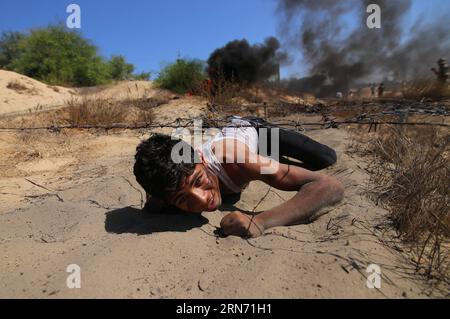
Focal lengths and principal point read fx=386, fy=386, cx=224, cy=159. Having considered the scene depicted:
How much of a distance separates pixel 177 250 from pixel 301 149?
176 centimetres

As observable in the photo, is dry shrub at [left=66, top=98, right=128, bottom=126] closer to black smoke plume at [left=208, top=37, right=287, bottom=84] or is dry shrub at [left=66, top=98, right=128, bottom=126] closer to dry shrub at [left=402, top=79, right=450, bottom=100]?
dry shrub at [left=402, top=79, right=450, bottom=100]

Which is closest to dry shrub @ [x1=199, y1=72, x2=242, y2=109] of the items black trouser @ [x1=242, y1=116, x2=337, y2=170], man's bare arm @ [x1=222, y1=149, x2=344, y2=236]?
black trouser @ [x1=242, y1=116, x2=337, y2=170]

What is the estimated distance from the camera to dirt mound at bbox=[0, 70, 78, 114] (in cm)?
932

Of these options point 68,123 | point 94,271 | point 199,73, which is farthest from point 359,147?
point 199,73

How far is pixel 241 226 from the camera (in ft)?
7.15

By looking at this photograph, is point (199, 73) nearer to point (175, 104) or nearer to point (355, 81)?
point (175, 104)

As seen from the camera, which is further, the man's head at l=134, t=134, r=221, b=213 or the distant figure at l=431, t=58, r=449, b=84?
the distant figure at l=431, t=58, r=449, b=84

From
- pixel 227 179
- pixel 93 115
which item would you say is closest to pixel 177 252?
pixel 227 179

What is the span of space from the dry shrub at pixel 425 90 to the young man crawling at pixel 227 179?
6.14 metres

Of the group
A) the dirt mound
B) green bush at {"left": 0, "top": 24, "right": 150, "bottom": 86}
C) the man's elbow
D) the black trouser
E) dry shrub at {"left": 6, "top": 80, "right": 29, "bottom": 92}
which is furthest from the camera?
green bush at {"left": 0, "top": 24, "right": 150, "bottom": 86}

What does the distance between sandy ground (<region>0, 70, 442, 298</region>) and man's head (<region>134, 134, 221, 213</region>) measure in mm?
187

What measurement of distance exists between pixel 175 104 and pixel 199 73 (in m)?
5.09

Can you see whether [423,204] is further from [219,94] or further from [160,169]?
[219,94]

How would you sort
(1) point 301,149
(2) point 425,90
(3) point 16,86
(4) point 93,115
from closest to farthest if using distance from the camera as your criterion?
(1) point 301,149, (4) point 93,115, (2) point 425,90, (3) point 16,86
